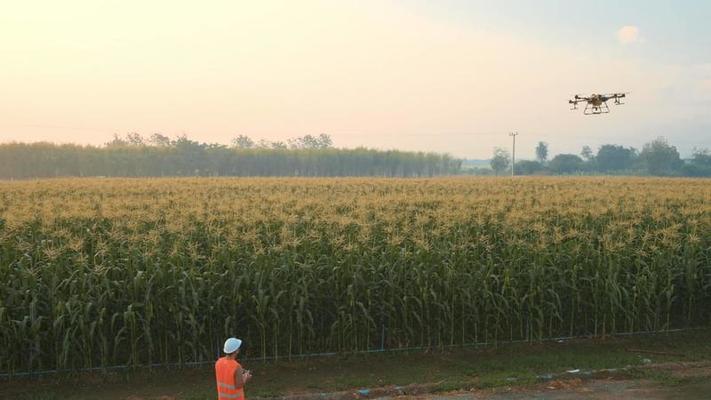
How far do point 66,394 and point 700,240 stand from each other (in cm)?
1134

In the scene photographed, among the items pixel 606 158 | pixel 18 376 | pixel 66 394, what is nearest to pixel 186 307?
pixel 66 394

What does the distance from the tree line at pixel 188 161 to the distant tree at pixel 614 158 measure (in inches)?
2138

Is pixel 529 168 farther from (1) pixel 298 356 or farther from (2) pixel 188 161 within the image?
(1) pixel 298 356

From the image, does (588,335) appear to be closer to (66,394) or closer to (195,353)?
(195,353)

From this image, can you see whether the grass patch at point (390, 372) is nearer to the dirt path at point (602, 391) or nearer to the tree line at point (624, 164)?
the dirt path at point (602, 391)

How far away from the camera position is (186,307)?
857 cm

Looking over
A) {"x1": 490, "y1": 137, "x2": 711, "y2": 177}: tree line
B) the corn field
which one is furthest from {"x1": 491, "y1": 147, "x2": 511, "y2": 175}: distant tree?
the corn field

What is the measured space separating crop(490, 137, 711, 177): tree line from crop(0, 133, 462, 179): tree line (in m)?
32.1

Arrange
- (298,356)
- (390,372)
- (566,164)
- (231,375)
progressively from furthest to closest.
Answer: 1. (566,164)
2. (298,356)
3. (390,372)
4. (231,375)

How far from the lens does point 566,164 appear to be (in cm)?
15675

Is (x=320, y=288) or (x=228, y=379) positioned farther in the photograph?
(x=320, y=288)

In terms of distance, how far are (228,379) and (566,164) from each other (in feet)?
527

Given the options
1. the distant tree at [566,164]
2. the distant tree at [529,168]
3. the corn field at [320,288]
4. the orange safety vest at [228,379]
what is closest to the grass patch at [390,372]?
the corn field at [320,288]

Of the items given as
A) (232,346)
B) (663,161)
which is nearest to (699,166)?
(663,161)
